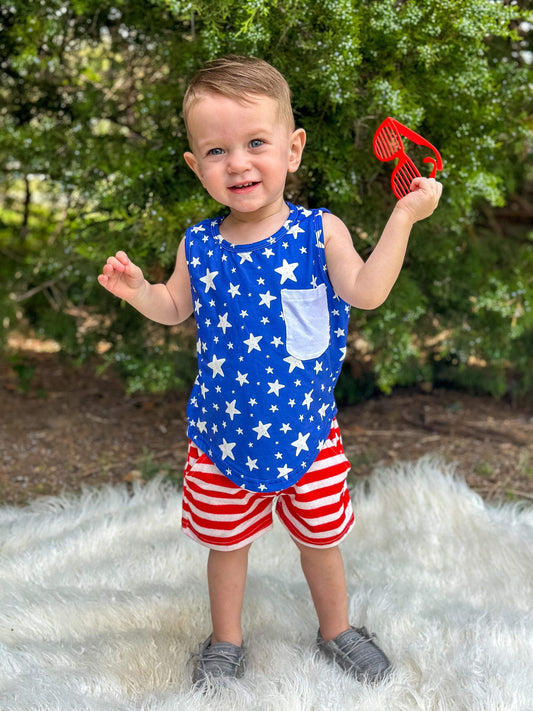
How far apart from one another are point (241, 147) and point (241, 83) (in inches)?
3.9

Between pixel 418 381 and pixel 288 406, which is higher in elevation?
pixel 288 406

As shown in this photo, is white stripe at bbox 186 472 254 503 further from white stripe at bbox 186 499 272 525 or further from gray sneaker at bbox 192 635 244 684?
gray sneaker at bbox 192 635 244 684

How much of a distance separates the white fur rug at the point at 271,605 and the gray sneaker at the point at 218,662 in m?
0.03

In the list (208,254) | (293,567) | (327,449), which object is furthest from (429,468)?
(208,254)

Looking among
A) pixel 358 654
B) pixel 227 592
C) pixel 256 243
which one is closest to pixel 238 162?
pixel 256 243

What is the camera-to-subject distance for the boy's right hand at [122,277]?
1281 mm

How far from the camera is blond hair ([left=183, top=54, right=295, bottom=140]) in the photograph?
1.22 metres

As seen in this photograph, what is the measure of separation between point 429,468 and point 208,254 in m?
1.07

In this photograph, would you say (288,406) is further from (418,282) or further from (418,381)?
(418,381)

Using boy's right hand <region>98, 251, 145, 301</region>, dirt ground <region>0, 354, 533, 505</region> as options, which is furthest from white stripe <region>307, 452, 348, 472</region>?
dirt ground <region>0, 354, 533, 505</region>

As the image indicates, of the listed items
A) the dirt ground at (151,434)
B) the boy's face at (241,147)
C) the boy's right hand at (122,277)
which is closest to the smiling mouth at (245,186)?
the boy's face at (241,147)

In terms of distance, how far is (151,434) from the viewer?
Result: 265 cm

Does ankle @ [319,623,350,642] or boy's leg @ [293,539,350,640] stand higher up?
boy's leg @ [293,539,350,640]

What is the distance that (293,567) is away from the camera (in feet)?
5.85
